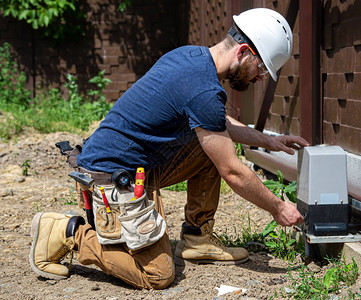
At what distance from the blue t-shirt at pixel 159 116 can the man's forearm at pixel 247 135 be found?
1.31 ft

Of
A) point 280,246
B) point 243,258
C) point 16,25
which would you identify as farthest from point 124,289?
point 16,25

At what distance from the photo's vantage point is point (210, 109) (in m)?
2.44

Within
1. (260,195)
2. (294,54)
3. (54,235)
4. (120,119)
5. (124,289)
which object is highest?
(294,54)

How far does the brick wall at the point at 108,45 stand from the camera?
397 inches

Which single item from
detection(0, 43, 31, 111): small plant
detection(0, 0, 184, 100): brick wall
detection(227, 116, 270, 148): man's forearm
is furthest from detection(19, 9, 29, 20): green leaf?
detection(227, 116, 270, 148): man's forearm

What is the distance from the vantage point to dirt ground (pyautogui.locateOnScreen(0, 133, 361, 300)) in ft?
8.50

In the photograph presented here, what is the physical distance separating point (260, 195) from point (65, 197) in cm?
250

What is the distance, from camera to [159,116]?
263 centimetres

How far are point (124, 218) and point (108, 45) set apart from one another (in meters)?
8.06

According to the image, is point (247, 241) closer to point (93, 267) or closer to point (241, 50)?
point (93, 267)

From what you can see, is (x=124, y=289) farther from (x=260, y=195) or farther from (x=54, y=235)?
(x=260, y=195)

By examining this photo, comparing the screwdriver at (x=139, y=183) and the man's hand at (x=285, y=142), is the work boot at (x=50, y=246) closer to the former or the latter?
the screwdriver at (x=139, y=183)

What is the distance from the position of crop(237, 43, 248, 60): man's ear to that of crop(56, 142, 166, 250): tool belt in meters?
0.86

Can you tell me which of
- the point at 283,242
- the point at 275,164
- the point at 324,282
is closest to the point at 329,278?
the point at 324,282
